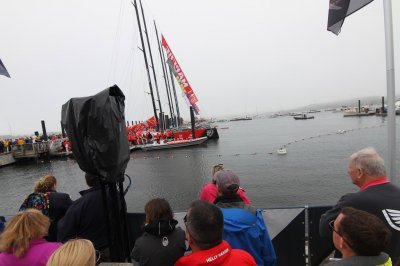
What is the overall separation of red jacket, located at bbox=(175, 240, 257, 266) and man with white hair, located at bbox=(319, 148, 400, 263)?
2.97ft

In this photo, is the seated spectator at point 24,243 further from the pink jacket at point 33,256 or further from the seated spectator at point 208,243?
the seated spectator at point 208,243

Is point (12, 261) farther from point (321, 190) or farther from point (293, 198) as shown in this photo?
point (321, 190)

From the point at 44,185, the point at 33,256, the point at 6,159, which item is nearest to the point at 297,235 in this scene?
the point at 33,256

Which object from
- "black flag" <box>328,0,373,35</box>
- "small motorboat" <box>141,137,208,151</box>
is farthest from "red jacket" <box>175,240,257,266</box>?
"small motorboat" <box>141,137,208,151</box>

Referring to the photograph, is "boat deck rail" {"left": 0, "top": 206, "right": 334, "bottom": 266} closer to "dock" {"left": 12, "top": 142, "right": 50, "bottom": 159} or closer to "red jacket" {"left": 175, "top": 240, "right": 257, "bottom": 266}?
"red jacket" {"left": 175, "top": 240, "right": 257, "bottom": 266}

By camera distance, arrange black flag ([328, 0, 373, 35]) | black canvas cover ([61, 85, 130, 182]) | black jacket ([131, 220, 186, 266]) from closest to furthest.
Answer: black jacket ([131, 220, 186, 266]) < black canvas cover ([61, 85, 130, 182]) < black flag ([328, 0, 373, 35])

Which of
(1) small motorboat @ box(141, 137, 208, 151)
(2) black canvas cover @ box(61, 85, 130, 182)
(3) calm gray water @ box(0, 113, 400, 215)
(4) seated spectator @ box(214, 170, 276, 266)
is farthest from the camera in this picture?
(1) small motorboat @ box(141, 137, 208, 151)

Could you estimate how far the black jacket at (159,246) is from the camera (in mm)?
2309

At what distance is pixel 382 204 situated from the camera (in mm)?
2209

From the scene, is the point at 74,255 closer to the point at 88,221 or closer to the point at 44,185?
the point at 88,221

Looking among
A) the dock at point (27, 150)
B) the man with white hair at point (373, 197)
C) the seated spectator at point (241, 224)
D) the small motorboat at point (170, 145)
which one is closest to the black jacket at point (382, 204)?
the man with white hair at point (373, 197)

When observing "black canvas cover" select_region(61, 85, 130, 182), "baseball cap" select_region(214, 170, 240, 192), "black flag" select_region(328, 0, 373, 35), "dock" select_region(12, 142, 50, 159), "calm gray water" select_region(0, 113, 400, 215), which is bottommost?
"calm gray water" select_region(0, 113, 400, 215)

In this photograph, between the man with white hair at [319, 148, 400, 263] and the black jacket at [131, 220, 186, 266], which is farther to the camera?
the black jacket at [131, 220, 186, 266]

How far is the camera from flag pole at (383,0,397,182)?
3701mm
